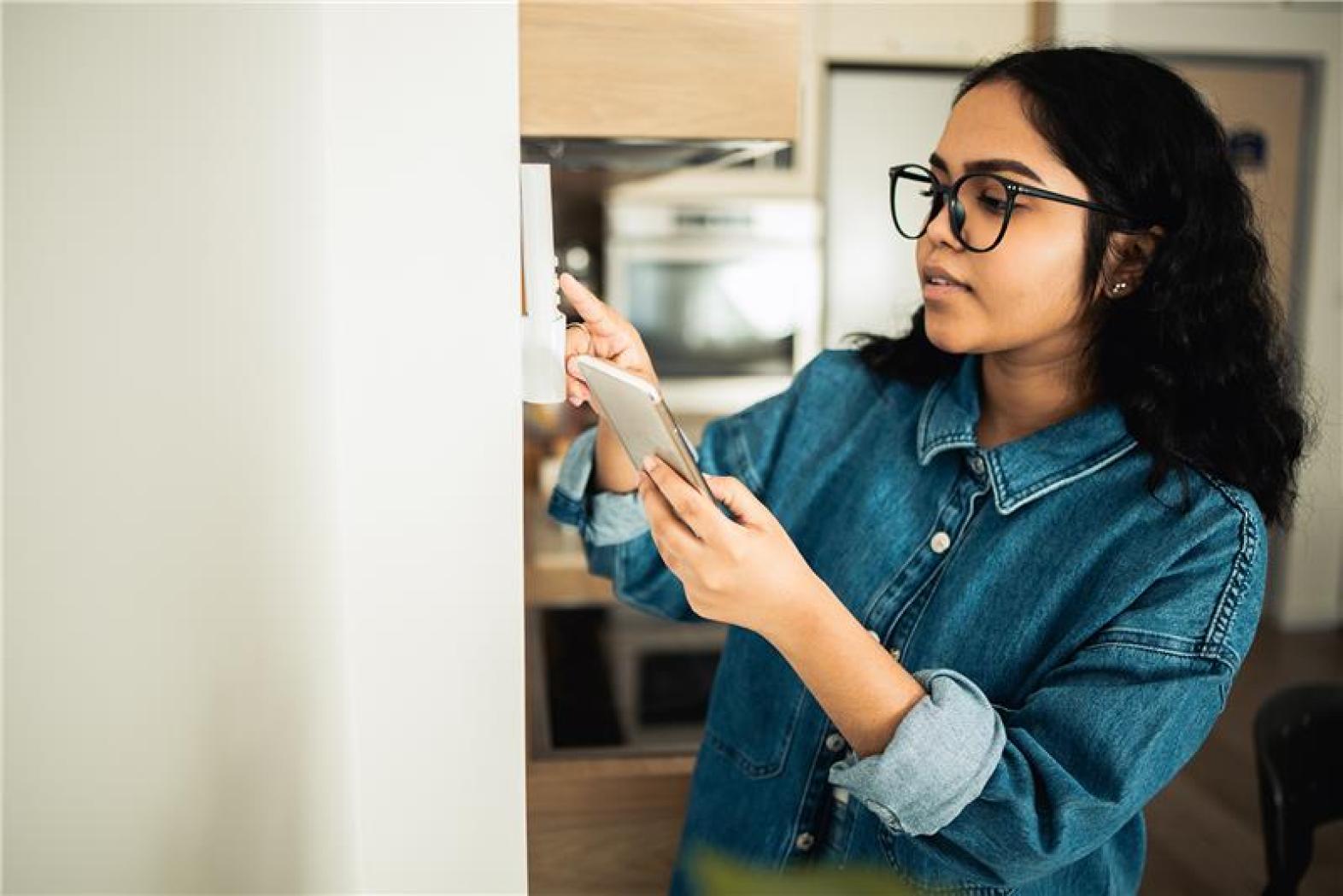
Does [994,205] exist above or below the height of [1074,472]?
above

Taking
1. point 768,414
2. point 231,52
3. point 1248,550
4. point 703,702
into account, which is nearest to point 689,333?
point 703,702

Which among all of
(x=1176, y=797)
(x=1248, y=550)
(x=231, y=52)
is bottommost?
(x=1176, y=797)

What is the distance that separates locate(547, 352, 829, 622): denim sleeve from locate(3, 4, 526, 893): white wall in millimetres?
375

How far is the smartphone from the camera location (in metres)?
0.59

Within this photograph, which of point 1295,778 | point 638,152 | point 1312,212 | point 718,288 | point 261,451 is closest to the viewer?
point 261,451

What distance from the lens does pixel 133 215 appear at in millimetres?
503

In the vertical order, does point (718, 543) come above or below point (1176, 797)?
above

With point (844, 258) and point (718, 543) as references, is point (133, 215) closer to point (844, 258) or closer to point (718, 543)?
point (718, 543)

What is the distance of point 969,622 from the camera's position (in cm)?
90

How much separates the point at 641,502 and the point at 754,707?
0.23 meters

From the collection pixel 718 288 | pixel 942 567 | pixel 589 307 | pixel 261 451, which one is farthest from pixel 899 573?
pixel 718 288

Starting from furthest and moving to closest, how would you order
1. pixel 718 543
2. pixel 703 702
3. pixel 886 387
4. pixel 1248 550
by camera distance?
pixel 703 702 → pixel 886 387 → pixel 1248 550 → pixel 718 543

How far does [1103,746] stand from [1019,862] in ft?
0.34

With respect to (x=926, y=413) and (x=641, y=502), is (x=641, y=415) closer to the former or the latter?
(x=641, y=502)
